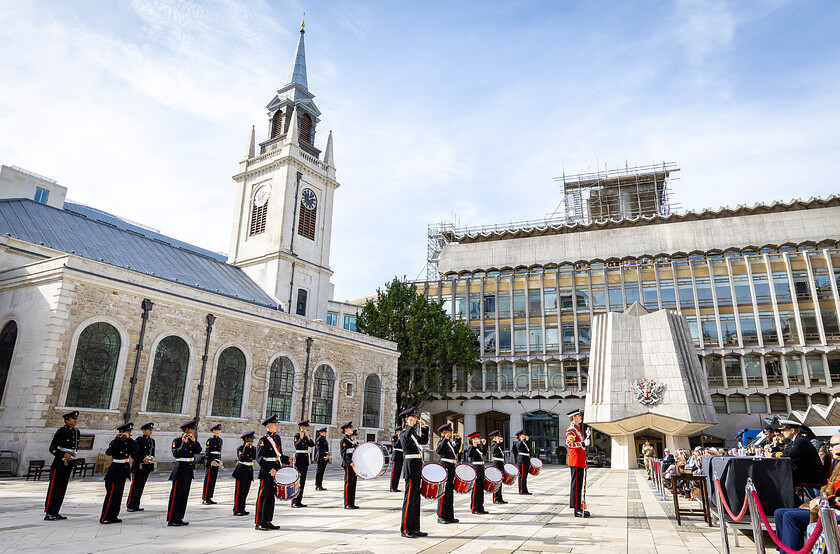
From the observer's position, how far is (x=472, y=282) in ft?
167

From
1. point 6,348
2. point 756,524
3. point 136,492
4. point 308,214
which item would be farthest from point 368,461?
point 308,214

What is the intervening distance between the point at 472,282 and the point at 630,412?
2255 cm

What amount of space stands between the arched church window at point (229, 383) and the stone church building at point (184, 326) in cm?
6

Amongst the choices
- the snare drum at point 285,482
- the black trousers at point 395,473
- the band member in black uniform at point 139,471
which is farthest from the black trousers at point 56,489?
the black trousers at point 395,473

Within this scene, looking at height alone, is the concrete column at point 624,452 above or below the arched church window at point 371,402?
below

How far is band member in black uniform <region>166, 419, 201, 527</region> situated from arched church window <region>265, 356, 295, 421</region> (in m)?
17.6

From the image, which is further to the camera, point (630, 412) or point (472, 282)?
Result: point (472, 282)

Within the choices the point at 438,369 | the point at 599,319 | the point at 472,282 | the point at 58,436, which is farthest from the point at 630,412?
the point at 58,436

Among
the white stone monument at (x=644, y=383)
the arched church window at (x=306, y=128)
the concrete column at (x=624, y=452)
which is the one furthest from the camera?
the arched church window at (x=306, y=128)

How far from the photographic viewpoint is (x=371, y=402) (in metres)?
34.4

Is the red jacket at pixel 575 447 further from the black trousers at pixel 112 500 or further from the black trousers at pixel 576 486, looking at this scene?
the black trousers at pixel 112 500

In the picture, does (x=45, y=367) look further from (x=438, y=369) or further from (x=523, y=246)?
(x=523, y=246)

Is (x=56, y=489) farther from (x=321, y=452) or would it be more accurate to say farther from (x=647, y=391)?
(x=647, y=391)

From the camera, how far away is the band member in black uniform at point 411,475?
9.06 m
